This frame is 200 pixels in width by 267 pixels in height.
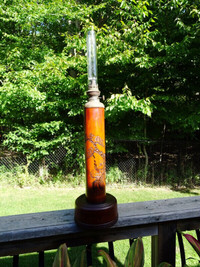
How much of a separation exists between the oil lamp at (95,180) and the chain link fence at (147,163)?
523cm

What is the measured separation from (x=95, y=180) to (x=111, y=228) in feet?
0.82

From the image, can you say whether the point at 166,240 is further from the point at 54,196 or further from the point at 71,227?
the point at 54,196

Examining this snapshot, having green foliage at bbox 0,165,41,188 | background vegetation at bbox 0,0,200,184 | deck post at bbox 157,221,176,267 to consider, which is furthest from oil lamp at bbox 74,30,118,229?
green foliage at bbox 0,165,41,188

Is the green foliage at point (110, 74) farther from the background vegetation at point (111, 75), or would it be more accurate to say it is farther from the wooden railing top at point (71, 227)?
the wooden railing top at point (71, 227)

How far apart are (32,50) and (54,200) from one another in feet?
14.9

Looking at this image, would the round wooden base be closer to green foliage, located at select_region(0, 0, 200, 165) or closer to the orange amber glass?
the orange amber glass

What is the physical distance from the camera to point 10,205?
459 cm

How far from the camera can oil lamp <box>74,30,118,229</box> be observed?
0.88 meters

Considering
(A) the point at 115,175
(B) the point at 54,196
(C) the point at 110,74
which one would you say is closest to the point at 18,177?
(B) the point at 54,196

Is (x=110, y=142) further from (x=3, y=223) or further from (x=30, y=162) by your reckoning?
(x=3, y=223)

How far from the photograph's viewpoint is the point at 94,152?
0.92 m

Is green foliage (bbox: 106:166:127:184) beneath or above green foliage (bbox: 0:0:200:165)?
beneath

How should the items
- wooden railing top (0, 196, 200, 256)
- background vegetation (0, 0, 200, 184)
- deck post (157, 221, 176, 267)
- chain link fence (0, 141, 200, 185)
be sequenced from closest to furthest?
wooden railing top (0, 196, 200, 256) < deck post (157, 221, 176, 267) < background vegetation (0, 0, 200, 184) < chain link fence (0, 141, 200, 185)

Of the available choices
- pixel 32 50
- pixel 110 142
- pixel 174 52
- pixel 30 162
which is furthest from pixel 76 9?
pixel 30 162
